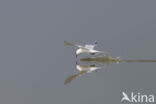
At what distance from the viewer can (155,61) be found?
3.85m

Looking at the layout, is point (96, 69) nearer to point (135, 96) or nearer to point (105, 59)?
point (105, 59)

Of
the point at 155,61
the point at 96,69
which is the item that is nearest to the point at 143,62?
the point at 155,61

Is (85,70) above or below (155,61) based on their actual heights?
below

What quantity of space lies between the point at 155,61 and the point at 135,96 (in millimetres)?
394

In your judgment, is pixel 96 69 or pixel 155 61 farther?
pixel 155 61

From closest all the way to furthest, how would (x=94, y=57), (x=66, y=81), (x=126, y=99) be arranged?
(x=94, y=57) < (x=126, y=99) < (x=66, y=81)

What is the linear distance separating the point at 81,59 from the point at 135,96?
1.99 feet

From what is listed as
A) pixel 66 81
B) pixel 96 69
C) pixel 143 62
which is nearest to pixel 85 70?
pixel 96 69

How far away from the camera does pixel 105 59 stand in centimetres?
348

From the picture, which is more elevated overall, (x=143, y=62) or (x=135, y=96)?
(x=143, y=62)

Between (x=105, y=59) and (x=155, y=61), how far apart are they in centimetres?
61

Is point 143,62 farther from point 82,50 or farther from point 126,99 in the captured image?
point 82,50

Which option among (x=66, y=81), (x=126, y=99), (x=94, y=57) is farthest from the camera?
(x=66, y=81)

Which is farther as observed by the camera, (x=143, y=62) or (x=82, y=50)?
(x=143, y=62)
